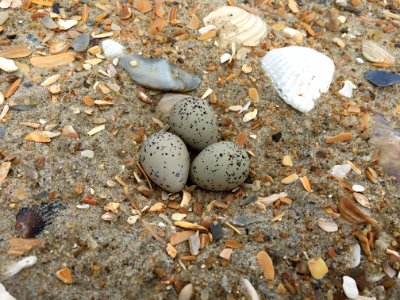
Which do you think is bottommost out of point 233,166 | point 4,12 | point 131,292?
point 131,292

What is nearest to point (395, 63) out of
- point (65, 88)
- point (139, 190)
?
point (139, 190)

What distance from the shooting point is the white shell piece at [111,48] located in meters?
2.20

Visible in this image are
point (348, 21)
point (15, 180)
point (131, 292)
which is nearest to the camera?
point (131, 292)

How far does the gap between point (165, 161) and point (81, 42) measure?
0.80 meters

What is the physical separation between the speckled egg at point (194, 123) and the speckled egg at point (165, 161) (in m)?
0.07

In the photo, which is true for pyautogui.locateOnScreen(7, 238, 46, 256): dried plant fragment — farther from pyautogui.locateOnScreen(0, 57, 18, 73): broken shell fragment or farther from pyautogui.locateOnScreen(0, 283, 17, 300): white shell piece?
pyautogui.locateOnScreen(0, 57, 18, 73): broken shell fragment

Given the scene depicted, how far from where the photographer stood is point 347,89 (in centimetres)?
221

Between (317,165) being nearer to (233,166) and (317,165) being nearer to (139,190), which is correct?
(233,166)

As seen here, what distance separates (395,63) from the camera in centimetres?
236

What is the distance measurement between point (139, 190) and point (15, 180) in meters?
0.47

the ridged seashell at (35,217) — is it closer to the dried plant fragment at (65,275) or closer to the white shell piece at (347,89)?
the dried plant fragment at (65,275)

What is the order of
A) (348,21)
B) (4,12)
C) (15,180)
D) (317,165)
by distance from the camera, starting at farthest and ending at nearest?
(348,21) < (4,12) < (317,165) < (15,180)

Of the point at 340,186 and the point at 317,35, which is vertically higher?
the point at 317,35

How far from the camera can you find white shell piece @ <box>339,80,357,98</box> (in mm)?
2195
